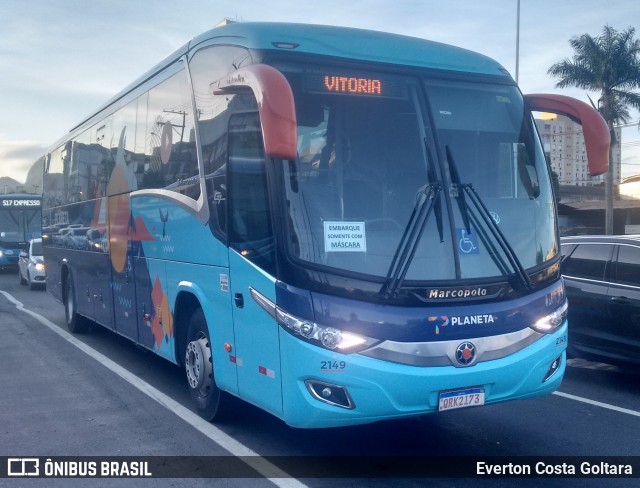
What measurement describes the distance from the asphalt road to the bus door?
0.73 m

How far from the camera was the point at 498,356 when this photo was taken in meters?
5.90

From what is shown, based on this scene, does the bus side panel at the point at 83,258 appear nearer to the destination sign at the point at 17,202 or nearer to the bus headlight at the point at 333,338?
the bus headlight at the point at 333,338

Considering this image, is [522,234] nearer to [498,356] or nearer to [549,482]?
[498,356]

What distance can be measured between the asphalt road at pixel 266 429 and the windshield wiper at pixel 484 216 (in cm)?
161

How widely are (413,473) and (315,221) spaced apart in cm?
214

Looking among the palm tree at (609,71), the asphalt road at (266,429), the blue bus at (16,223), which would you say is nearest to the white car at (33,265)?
the blue bus at (16,223)

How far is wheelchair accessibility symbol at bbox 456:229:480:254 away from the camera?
19.3 feet

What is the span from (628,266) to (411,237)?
452cm

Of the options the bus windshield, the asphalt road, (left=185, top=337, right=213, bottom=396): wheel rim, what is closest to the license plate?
the asphalt road

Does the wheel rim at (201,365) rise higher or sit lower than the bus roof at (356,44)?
lower

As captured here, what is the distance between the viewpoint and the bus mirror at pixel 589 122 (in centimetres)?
660

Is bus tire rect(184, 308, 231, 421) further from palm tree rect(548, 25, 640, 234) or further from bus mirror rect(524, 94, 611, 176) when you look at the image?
palm tree rect(548, 25, 640, 234)

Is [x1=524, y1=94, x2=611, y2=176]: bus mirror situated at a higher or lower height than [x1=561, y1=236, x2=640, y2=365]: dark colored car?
higher

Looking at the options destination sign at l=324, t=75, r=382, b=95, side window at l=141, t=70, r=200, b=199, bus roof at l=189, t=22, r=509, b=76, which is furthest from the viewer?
side window at l=141, t=70, r=200, b=199
